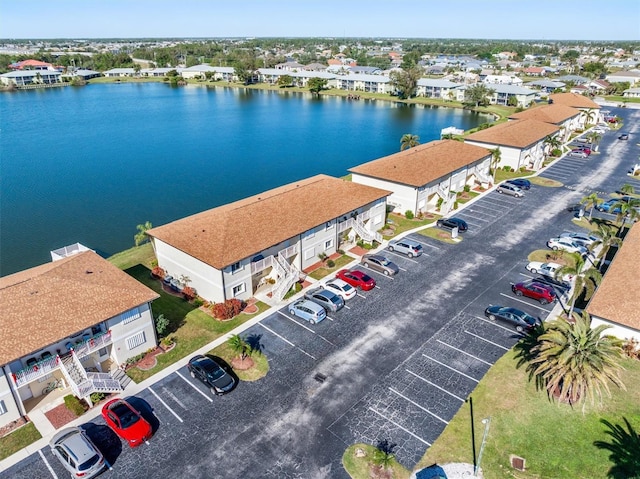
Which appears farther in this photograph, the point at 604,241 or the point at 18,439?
the point at 604,241

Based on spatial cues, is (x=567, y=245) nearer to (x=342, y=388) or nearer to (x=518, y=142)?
(x=342, y=388)

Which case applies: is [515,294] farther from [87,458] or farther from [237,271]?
[87,458]

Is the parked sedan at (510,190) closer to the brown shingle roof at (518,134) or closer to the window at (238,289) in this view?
the brown shingle roof at (518,134)

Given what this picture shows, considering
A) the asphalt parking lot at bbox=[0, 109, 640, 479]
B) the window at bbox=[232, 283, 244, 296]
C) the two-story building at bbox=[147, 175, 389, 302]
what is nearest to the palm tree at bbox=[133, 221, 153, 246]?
the two-story building at bbox=[147, 175, 389, 302]

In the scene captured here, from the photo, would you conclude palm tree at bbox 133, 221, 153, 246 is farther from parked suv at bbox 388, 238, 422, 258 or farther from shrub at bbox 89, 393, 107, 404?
parked suv at bbox 388, 238, 422, 258

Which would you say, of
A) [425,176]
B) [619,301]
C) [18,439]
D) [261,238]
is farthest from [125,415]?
[425,176]

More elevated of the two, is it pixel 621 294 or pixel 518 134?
pixel 518 134

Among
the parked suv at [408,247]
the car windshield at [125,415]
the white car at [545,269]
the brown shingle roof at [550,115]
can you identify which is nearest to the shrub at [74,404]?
the car windshield at [125,415]
